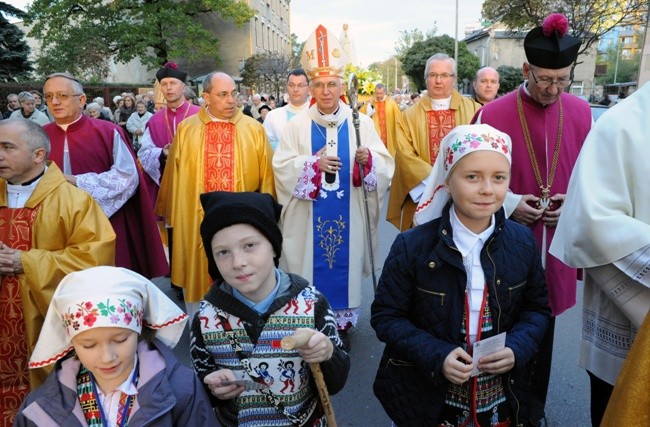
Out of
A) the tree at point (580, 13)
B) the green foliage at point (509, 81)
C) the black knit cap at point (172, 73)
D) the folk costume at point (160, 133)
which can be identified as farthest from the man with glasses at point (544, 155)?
the green foliage at point (509, 81)

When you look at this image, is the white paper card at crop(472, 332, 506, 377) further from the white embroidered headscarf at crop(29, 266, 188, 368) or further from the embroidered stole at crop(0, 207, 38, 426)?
the embroidered stole at crop(0, 207, 38, 426)

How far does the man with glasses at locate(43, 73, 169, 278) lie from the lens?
3.78 metres

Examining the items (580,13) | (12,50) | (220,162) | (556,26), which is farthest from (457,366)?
(580,13)

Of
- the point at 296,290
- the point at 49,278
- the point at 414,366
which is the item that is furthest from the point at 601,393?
the point at 49,278

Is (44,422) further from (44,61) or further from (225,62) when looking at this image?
(225,62)

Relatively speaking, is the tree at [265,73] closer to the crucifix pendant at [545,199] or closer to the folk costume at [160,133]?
the folk costume at [160,133]

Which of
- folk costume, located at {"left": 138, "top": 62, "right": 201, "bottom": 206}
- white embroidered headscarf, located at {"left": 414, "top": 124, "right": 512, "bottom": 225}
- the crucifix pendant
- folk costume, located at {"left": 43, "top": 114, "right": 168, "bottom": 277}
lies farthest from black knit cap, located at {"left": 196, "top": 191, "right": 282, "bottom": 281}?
folk costume, located at {"left": 138, "top": 62, "right": 201, "bottom": 206}

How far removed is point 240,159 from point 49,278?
214cm

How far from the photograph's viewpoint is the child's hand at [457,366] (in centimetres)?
190

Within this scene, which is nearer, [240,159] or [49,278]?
[49,278]

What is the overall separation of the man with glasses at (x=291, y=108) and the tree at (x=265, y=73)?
25.8 metres

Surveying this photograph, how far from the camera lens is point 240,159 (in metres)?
4.47

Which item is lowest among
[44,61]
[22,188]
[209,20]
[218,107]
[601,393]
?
[601,393]

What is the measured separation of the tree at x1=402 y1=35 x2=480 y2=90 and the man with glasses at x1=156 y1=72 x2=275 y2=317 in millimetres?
33186
